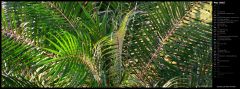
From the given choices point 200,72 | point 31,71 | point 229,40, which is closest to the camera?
point 229,40

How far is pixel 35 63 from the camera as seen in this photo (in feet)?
8.84

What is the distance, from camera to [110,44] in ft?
7.84

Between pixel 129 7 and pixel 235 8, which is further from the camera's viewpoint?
pixel 129 7

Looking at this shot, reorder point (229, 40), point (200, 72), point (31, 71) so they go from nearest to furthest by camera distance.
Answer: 1. point (229, 40)
2. point (200, 72)
3. point (31, 71)

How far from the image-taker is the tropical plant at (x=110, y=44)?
8.00ft

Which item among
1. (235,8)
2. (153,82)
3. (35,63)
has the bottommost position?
(153,82)

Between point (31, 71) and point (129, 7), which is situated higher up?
point (129, 7)

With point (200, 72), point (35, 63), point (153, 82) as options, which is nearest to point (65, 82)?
point (35, 63)

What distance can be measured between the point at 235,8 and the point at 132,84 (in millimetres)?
600

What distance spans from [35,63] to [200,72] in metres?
0.86

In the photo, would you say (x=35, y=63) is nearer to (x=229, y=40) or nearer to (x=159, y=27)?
(x=159, y=27)

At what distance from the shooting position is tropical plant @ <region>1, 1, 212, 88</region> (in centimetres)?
244

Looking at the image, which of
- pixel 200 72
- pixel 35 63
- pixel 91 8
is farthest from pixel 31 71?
pixel 200 72

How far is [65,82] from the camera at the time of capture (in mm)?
2582
